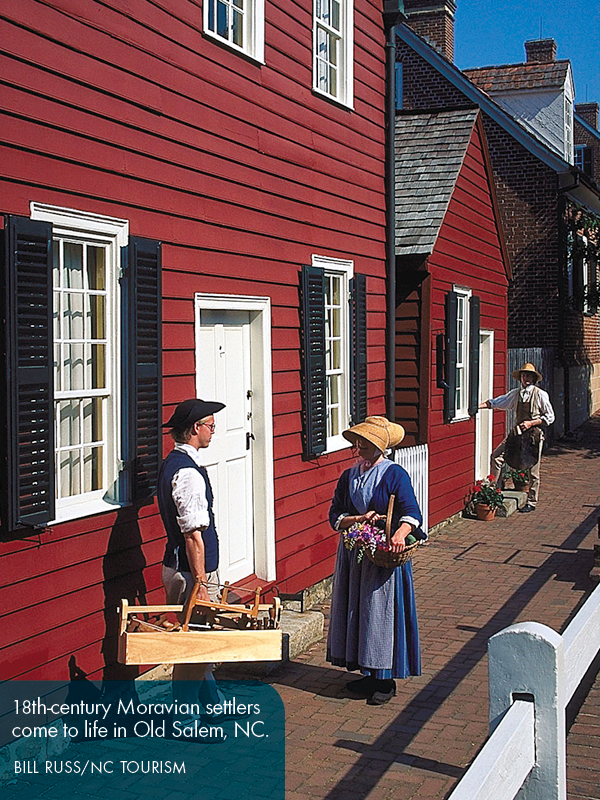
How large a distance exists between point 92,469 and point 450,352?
291 inches

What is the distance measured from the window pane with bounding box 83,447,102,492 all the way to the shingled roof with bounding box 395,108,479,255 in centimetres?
647

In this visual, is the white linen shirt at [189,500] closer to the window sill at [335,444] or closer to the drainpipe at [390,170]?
the window sill at [335,444]

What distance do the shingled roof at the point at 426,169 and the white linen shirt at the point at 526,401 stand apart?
2.96m

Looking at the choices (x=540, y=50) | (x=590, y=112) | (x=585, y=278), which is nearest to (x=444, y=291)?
(x=585, y=278)

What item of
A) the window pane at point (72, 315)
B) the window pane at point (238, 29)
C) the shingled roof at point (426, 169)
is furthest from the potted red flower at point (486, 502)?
the window pane at point (72, 315)

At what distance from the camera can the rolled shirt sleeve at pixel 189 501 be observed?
18.0 feet

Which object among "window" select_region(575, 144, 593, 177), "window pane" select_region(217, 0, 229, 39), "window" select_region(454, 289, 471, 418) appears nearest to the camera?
"window pane" select_region(217, 0, 229, 39)

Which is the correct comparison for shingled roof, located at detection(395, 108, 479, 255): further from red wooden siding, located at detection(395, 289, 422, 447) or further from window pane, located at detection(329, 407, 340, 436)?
window pane, located at detection(329, 407, 340, 436)

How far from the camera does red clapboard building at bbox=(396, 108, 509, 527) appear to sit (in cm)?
1186

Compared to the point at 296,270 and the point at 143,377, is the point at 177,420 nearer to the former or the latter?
the point at 143,377

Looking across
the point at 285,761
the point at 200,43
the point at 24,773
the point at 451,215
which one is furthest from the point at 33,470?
the point at 451,215

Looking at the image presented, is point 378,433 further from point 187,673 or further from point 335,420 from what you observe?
point 335,420

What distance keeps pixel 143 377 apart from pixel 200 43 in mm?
2509

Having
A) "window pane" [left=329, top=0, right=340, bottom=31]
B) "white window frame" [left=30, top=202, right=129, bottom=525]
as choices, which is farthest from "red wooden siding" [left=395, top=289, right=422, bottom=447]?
"white window frame" [left=30, top=202, right=129, bottom=525]
